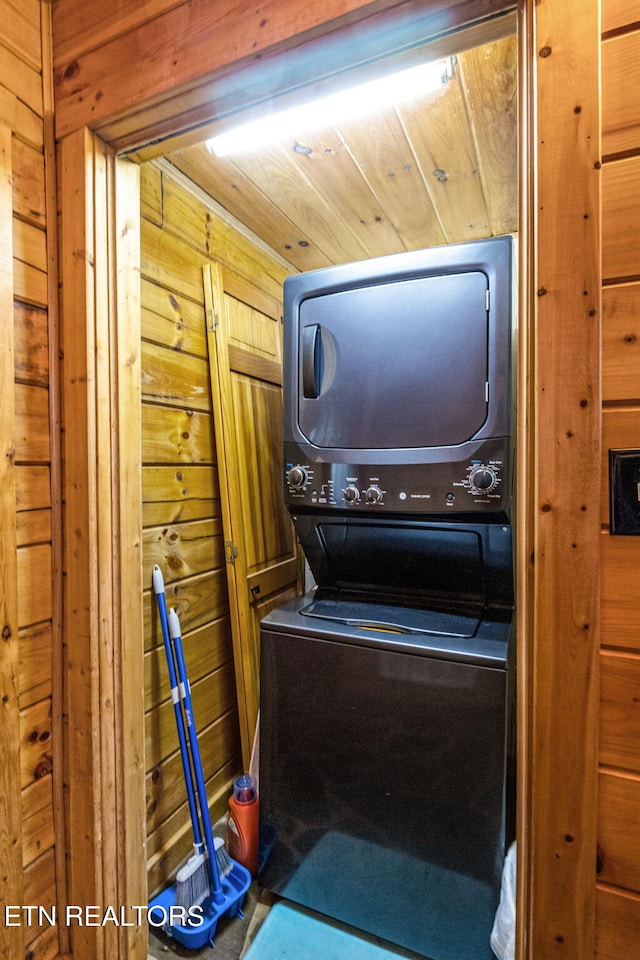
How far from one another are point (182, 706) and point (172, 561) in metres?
0.46

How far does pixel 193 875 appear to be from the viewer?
1460mm

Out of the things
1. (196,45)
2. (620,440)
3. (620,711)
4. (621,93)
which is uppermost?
(196,45)

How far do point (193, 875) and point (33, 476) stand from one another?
4.21 feet

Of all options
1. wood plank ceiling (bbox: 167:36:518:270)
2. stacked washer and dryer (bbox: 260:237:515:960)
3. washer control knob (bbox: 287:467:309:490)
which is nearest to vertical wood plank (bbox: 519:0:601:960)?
stacked washer and dryer (bbox: 260:237:515:960)

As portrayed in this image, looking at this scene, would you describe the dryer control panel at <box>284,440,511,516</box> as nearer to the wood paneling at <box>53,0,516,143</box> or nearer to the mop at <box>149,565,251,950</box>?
the mop at <box>149,565,251,950</box>

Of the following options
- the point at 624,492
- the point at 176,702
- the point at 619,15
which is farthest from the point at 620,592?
the point at 176,702

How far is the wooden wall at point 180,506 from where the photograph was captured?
5.10 ft

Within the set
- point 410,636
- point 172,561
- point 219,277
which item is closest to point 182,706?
point 172,561

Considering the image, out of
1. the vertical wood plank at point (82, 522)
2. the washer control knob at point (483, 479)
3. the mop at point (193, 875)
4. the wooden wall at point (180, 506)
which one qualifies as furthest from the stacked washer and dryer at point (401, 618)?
the vertical wood plank at point (82, 522)

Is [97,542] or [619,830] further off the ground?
[97,542]

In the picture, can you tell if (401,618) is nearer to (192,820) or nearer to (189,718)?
(189,718)

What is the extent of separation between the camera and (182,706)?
155 centimetres

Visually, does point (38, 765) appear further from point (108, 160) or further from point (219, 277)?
point (219, 277)

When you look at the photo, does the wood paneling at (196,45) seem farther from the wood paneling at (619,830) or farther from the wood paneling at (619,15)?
the wood paneling at (619,830)
